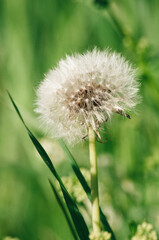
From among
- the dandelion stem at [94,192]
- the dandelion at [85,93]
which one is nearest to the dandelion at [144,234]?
the dandelion stem at [94,192]

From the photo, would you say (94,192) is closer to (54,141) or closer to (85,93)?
(85,93)

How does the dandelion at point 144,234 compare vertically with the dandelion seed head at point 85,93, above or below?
below

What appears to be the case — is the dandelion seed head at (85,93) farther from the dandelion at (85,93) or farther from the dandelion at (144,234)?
the dandelion at (144,234)

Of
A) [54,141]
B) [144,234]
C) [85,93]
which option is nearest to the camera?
[144,234]

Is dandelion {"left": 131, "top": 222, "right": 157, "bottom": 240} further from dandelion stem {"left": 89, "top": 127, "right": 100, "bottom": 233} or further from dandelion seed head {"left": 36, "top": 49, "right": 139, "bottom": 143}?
dandelion seed head {"left": 36, "top": 49, "right": 139, "bottom": 143}

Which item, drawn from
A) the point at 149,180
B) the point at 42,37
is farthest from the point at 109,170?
the point at 42,37

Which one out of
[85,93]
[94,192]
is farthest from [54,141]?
[94,192]
